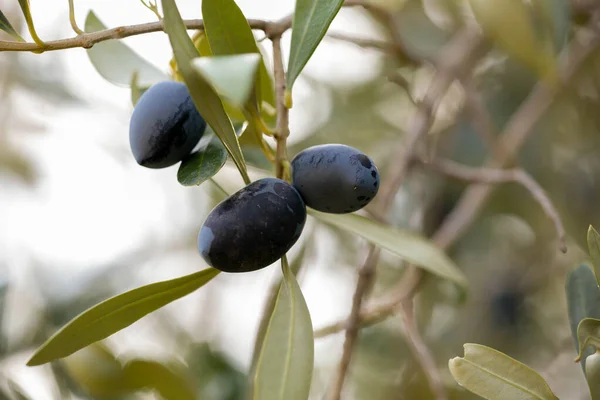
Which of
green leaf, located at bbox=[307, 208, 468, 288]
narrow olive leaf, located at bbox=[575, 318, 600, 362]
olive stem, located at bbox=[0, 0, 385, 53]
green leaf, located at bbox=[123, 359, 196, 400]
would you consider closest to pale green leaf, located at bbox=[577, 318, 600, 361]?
narrow olive leaf, located at bbox=[575, 318, 600, 362]

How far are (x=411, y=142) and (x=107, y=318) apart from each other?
70 cm

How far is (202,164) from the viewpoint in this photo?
0.60 m

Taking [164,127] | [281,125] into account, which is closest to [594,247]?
[281,125]

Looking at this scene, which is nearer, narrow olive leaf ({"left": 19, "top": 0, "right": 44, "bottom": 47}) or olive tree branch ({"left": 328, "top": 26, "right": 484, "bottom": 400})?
narrow olive leaf ({"left": 19, "top": 0, "right": 44, "bottom": 47})

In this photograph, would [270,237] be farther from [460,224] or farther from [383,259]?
[383,259]

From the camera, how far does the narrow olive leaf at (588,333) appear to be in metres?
0.57

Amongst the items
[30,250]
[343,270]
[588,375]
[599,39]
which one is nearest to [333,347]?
[343,270]

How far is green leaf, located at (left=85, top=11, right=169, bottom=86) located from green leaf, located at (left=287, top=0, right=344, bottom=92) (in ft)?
0.84

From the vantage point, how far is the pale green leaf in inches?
22.5

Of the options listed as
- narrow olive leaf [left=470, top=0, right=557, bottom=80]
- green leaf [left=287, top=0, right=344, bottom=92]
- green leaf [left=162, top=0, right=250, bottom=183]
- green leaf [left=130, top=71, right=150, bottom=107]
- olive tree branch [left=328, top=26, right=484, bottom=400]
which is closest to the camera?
green leaf [left=162, top=0, right=250, bottom=183]

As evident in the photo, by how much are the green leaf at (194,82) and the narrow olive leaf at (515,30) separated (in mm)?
670

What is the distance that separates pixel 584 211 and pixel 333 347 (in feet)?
2.38

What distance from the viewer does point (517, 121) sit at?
4.83 ft

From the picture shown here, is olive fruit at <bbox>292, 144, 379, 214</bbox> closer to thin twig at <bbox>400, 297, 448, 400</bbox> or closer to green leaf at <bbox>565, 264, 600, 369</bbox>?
green leaf at <bbox>565, 264, 600, 369</bbox>
